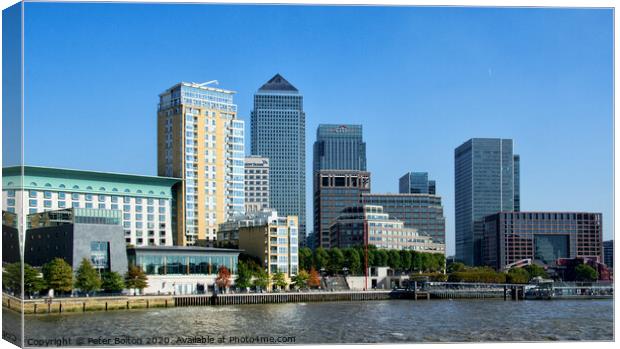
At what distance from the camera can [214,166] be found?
251 feet

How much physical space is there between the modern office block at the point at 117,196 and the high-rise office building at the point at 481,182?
72727 mm

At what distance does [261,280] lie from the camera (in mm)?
63906

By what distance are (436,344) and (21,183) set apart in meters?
13.1

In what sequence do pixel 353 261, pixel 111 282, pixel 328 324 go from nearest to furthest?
1. pixel 328 324
2. pixel 111 282
3. pixel 353 261

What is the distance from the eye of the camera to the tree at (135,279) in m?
56.3

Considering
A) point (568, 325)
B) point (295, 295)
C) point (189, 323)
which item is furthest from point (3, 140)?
point (295, 295)

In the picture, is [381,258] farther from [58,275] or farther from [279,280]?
Answer: [58,275]

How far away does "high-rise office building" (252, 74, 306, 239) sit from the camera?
6102 inches

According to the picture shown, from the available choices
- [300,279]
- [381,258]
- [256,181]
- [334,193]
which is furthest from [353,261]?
[256,181]

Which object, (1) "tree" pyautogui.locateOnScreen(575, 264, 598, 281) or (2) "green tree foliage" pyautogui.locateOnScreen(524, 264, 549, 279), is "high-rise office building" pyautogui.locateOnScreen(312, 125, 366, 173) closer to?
(2) "green tree foliage" pyautogui.locateOnScreen(524, 264, 549, 279)

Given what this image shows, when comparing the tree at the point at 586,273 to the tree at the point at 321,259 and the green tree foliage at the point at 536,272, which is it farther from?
the tree at the point at 321,259

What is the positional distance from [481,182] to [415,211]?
33.2 metres

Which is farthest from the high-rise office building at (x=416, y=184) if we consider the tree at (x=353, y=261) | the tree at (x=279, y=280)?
the tree at (x=279, y=280)

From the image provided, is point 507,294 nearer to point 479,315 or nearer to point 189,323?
point 479,315
